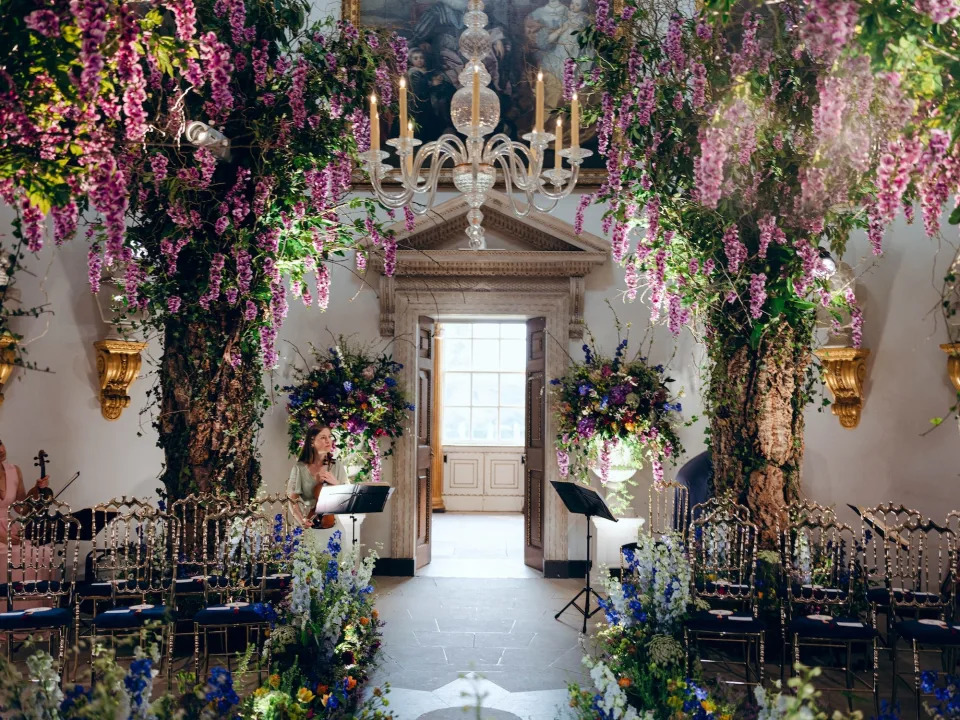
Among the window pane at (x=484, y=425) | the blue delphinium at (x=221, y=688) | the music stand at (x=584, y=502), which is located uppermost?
the window pane at (x=484, y=425)

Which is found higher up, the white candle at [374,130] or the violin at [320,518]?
the white candle at [374,130]

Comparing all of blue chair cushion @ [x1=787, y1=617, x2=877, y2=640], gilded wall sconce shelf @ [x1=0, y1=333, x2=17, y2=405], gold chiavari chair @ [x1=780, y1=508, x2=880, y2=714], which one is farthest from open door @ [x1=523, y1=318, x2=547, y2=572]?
gilded wall sconce shelf @ [x1=0, y1=333, x2=17, y2=405]

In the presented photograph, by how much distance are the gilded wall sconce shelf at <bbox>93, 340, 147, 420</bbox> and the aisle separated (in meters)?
2.62

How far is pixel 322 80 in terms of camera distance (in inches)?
172

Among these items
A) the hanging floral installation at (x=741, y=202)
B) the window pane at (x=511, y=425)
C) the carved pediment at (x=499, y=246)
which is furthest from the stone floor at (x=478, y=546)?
the hanging floral installation at (x=741, y=202)

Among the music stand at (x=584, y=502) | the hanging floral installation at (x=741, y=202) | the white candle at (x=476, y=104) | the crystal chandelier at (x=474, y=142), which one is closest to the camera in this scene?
the white candle at (x=476, y=104)

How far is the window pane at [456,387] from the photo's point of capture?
39.1ft

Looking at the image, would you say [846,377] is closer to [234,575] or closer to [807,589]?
[807,589]

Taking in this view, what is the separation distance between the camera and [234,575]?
4.68 metres

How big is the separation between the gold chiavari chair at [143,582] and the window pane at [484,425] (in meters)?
7.07

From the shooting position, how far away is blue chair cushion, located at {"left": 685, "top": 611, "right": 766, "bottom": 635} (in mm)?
4238

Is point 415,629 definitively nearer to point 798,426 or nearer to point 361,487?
point 361,487

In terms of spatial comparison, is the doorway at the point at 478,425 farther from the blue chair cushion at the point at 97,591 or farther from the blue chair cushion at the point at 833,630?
the blue chair cushion at the point at 833,630

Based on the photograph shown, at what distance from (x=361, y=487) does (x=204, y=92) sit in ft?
8.15
